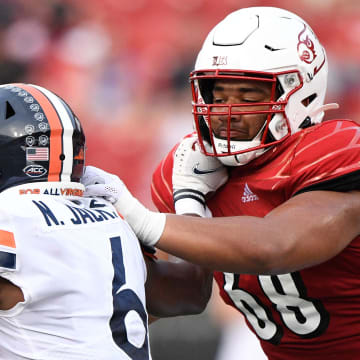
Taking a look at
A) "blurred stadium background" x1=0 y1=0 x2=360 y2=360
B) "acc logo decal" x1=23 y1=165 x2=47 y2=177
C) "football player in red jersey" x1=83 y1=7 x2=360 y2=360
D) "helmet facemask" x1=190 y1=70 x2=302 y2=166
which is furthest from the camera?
"blurred stadium background" x1=0 y1=0 x2=360 y2=360

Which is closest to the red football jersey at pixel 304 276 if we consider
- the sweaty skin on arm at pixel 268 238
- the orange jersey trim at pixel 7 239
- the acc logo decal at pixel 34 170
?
the sweaty skin on arm at pixel 268 238

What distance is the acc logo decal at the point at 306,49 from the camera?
Result: 8.63 ft

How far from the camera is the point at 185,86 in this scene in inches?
243

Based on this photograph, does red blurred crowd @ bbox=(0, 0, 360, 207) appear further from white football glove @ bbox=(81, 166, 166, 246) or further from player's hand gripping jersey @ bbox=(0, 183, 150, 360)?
A: player's hand gripping jersey @ bbox=(0, 183, 150, 360)

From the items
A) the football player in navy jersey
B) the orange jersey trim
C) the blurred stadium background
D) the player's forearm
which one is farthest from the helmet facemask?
the blurred stadium background

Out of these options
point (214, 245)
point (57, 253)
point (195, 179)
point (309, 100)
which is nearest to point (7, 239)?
point (57, 253)

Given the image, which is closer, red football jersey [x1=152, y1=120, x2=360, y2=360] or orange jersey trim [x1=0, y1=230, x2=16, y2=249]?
orange jersey trim [x1=0, y1=230, x2=16, y2=249]

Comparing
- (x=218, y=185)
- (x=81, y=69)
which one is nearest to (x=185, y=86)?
(x=81, y=69)

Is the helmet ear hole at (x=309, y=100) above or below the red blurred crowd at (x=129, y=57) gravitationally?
above

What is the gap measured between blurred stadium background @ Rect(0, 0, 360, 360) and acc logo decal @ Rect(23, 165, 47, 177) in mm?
3812

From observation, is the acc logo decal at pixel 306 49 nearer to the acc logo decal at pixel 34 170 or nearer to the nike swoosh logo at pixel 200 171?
the nike swoosh logo at pixel 200 171

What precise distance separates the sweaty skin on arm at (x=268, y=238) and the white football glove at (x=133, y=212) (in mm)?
27

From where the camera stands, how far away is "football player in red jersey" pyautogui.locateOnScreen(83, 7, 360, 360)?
7.16ft

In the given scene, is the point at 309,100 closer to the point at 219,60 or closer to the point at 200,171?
the point at 219,60
